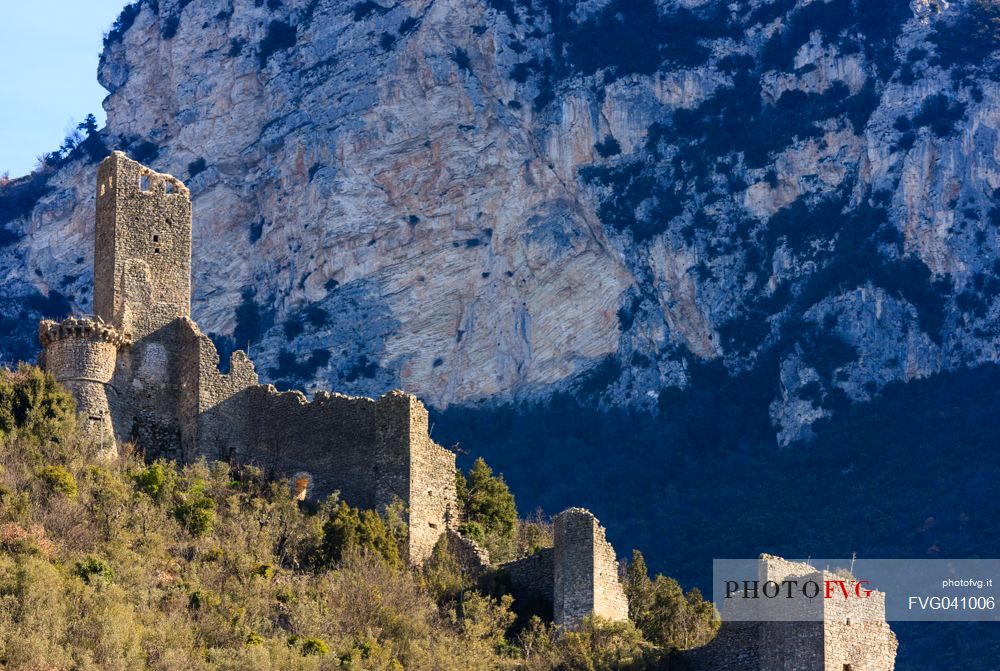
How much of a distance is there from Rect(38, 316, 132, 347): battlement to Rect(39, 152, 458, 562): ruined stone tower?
0.02 metres

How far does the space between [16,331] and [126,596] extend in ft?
226

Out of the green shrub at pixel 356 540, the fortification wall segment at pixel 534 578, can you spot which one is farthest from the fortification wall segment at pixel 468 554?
the green shrub at pixel 356 540

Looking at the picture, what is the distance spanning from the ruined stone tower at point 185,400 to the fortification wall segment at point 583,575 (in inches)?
165

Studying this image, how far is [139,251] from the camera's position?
51.6m

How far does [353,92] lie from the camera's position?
118875 mm

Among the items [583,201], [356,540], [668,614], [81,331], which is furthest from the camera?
[583,201]

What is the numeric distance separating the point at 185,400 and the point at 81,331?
10.1 feet

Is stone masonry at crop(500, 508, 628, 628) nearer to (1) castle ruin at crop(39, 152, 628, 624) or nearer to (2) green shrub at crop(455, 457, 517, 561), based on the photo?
(1) castle ruin at crop(39, 152, 628, 624)

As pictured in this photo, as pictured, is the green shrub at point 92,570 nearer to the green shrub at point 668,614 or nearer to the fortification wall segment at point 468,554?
the fortification wall segment at point 468,554

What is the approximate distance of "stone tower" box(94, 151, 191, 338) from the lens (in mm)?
51000

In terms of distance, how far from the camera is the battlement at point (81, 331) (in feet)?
163

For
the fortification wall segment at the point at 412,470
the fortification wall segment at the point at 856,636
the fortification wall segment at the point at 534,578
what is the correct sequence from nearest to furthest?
the fortification wall segment at the point at 856,636
the fortification wall segment at the point at 534,578
the fortification wall segment at the point at 412,470

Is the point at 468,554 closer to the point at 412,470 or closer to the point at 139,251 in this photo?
the point at 412,470

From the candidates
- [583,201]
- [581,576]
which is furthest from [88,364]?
[583,201]
